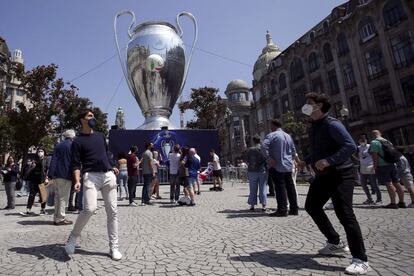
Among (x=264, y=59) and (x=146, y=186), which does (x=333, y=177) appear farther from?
(x=264, y=59)

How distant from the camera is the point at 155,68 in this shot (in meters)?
19.1

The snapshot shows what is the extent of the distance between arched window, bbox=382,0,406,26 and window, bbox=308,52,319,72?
31.3 feet

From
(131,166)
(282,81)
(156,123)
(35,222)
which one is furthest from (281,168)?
(282,81)

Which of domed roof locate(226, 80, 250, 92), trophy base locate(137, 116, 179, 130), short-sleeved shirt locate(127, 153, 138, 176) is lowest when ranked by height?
short-sleeved shirt locate(127, 153, 138, 176)

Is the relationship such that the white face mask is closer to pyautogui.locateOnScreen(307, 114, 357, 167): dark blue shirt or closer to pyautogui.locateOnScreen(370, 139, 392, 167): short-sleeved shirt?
pyautogui.locateOnScreen(307, 114, 357, 167): dark blue shirt

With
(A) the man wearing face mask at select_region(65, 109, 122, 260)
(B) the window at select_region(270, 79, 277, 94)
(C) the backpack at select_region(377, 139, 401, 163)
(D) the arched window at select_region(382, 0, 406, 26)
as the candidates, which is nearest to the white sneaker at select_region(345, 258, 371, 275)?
(A) the man wearing face mask at select_region(65, 109, 122, 260)

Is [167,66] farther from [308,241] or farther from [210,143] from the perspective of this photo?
[308,241]

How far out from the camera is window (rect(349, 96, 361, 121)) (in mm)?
31337

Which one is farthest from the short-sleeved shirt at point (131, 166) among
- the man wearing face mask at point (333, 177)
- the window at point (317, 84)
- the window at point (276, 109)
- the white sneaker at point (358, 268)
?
the window at point (276, 109)

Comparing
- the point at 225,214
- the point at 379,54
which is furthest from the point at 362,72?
the point at 225,214

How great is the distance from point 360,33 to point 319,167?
3277 cm

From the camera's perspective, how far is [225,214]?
6945mm

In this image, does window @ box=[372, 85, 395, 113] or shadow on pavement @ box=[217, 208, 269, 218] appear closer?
shadow on pavement @ box=[217, 208, 269, 218]

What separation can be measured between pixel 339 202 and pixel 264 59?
176 feet
